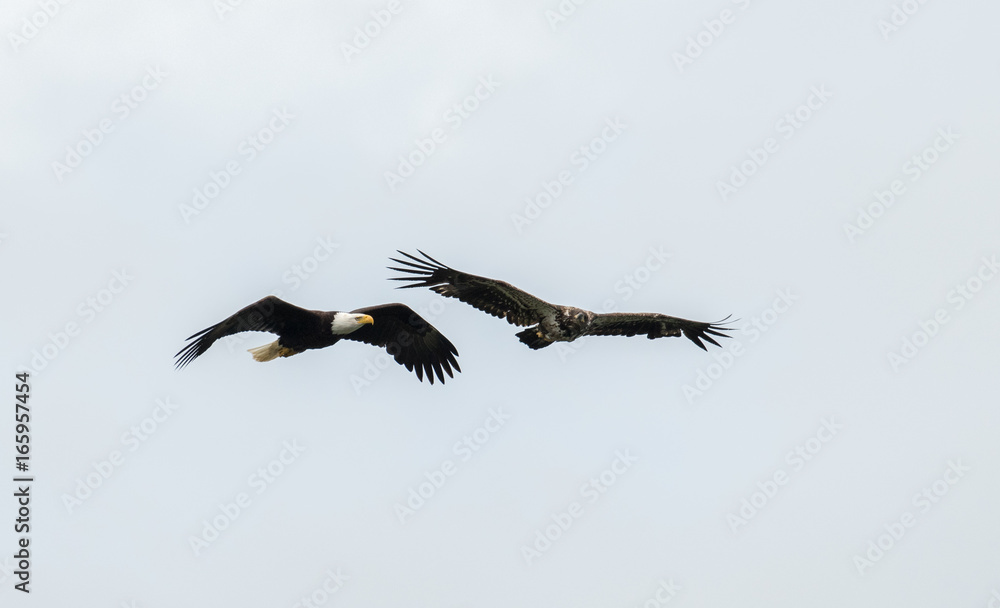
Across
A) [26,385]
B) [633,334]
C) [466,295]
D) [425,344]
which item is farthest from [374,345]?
[26,385]

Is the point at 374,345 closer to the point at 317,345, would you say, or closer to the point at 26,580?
the point at 317,345

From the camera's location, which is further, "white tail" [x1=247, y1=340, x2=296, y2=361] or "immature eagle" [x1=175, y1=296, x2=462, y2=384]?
"white tail" [x1=247, y1=340, x2=296, y2=361]

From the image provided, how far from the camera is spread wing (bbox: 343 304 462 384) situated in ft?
76.2

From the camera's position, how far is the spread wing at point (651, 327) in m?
22.5

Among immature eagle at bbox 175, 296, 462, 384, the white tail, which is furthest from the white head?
the white tail

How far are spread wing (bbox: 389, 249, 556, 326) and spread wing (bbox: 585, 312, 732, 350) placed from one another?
1323 millimetres

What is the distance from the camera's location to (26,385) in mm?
22891

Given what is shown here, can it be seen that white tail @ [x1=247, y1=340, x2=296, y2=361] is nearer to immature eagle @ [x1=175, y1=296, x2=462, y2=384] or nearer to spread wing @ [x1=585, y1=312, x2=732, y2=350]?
immature eagle @ [x1=175, y1=296, x2=462, y2=384]

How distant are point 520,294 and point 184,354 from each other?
219 inches

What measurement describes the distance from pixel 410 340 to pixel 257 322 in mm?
3893

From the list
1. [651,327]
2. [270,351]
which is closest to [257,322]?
[270,351]

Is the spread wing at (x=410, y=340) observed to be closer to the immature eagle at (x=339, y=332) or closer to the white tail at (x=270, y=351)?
the immature eagle at (x=339, y=332)

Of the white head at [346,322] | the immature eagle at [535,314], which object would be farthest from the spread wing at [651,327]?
the white head at [346,322]

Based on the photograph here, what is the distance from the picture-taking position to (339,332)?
21.8 m
